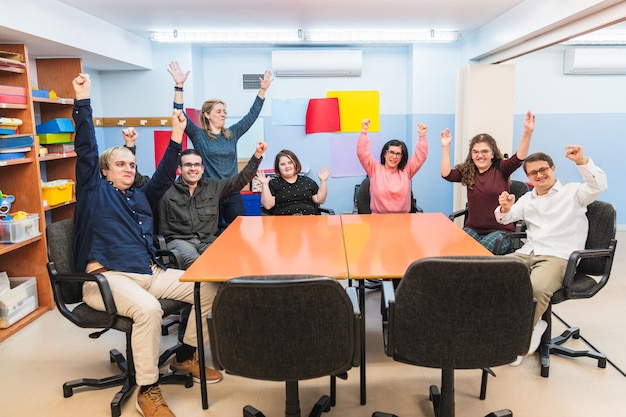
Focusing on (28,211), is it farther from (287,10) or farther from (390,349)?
(390,349)

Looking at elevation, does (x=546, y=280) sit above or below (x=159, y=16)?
below

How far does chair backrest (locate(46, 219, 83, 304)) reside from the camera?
2588mm

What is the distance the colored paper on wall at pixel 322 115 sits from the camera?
5.90 meters

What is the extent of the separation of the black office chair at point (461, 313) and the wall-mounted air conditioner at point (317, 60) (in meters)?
4.27

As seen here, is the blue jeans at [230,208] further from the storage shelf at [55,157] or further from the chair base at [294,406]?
the chair base at [294,406]

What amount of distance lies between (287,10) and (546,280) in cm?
294

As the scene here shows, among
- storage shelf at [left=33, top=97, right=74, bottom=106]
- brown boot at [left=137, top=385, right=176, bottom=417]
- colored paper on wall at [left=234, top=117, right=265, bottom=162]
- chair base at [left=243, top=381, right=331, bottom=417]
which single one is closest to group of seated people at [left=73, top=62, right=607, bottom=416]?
brown boot at [left=137, top=385, right=176, bottom=417]

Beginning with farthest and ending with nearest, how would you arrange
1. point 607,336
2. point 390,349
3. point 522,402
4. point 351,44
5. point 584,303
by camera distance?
point 351,44
point 584,303
point 607,336
point 522,402
point 390,349

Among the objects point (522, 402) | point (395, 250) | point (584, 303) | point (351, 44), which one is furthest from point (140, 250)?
point (351, 44)

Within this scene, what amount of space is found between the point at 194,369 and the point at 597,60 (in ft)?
18.0

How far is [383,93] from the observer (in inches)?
237

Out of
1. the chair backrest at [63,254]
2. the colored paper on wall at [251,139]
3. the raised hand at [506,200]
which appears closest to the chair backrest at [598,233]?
the raised hand at [506,200]

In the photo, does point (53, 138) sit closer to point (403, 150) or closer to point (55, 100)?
point (55, 100)

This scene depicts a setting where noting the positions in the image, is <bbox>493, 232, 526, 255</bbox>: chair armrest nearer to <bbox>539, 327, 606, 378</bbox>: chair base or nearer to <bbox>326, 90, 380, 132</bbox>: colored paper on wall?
<bbox>539, 327, 606, 378</bbox>: chair base
